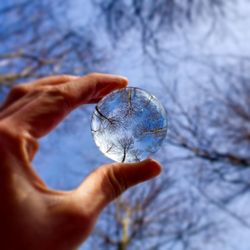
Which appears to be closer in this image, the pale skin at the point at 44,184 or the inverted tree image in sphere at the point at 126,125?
the pale skin at the point at 44,184

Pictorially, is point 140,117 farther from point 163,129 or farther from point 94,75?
point 94,75

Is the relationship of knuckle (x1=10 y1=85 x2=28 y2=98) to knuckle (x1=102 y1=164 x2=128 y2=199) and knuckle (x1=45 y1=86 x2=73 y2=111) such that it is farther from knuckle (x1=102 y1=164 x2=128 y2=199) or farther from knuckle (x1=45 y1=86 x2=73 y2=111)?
knuckle (x1=102 y1=164 x2=128 y2=199)

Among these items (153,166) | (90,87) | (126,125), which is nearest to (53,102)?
(90,87)

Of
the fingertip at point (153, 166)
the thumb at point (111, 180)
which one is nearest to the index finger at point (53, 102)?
the thumb at point (111, 180)

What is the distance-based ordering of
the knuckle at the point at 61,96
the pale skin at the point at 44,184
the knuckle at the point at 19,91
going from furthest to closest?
the knuckle at the point at 19,91 < the knuckle at the point at 61,96 < the pale skin at the point at 44,184

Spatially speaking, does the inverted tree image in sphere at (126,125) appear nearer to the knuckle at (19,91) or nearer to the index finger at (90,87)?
the index finger at (90,87)

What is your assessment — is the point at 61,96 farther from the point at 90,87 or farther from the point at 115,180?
the point at 115,180

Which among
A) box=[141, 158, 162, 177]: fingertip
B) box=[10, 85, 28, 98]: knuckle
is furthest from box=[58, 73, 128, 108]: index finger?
box=[141, 158, 162, 177]: fingertip

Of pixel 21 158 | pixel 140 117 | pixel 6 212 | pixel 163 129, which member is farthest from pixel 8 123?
pixel 163 129
